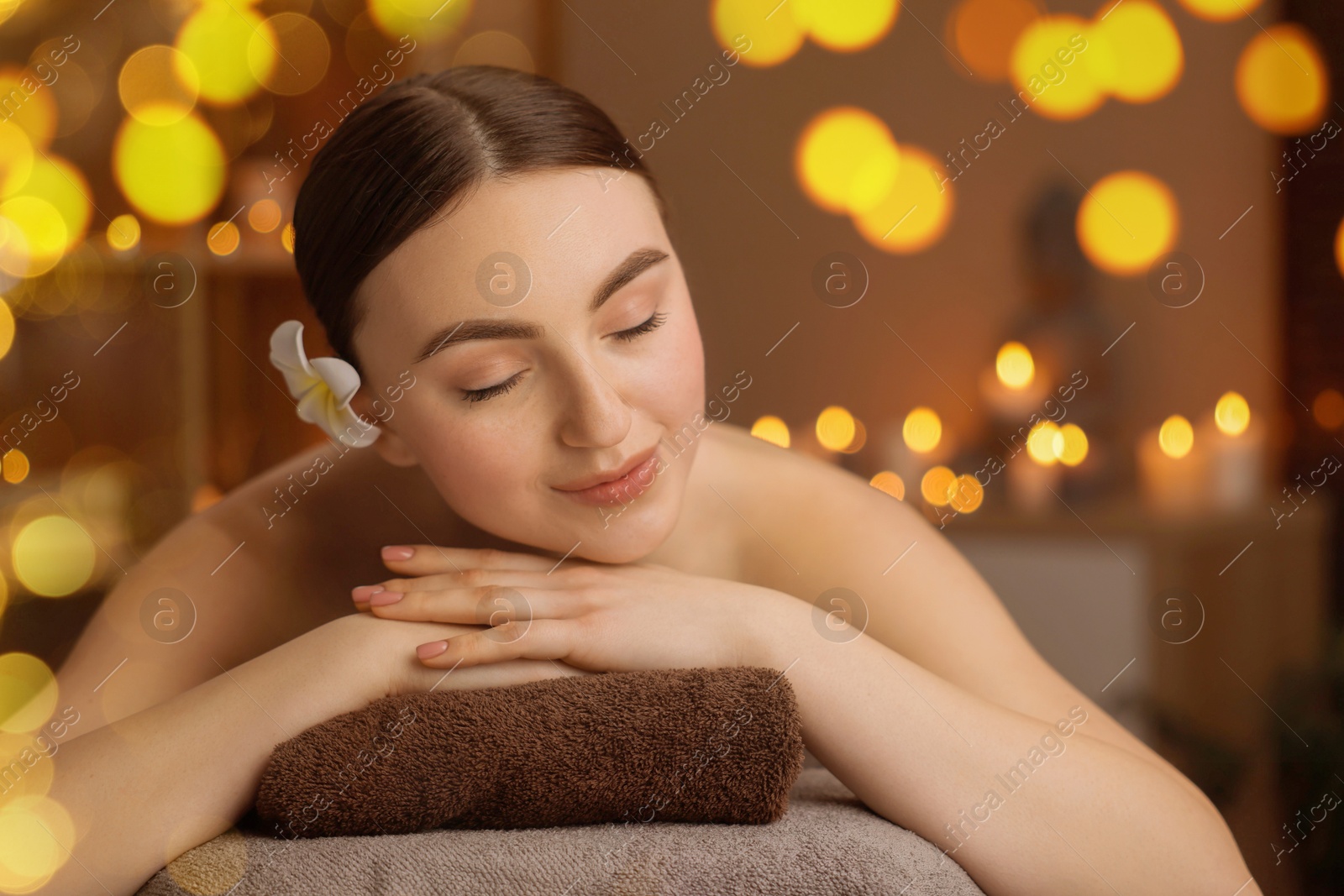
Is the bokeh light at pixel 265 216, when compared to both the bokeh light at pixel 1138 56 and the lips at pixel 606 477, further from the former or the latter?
the bokeh light at pixel 1138 56

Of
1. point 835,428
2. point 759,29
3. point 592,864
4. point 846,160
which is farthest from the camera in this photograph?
point 835,428

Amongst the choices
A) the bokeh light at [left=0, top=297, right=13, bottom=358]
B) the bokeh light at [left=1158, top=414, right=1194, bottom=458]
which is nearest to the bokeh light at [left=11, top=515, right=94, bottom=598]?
the bokeh light at [left=0, top=297, right=13, bottom=358]

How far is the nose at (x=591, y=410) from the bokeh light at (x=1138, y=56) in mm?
1372

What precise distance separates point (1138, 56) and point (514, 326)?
148cm

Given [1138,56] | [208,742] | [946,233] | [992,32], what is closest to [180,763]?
[208,742]

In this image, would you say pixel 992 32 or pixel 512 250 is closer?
pixel 512 250

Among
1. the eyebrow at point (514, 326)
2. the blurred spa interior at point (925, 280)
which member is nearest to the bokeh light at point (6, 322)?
the blurred spa interior at point (925, 280)

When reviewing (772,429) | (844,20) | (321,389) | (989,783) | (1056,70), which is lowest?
(772,429)

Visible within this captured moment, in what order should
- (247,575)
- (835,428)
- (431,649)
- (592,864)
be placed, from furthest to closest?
(835,428) → (247,575) → (431,649) → (592,864)

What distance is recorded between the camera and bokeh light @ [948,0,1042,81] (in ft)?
5.07

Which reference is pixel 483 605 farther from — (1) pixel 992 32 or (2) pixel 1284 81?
(2) pixel 1284 81

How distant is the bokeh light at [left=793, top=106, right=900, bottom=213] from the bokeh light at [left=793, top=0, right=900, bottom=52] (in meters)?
0.11

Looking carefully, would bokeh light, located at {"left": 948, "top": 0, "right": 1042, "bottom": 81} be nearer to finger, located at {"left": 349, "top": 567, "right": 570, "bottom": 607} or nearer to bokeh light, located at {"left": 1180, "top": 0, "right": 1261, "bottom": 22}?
bokeh light, located at {"left": 1180, "top": 0, "right": 1261, "bottom": 22}

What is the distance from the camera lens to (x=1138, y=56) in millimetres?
1606
